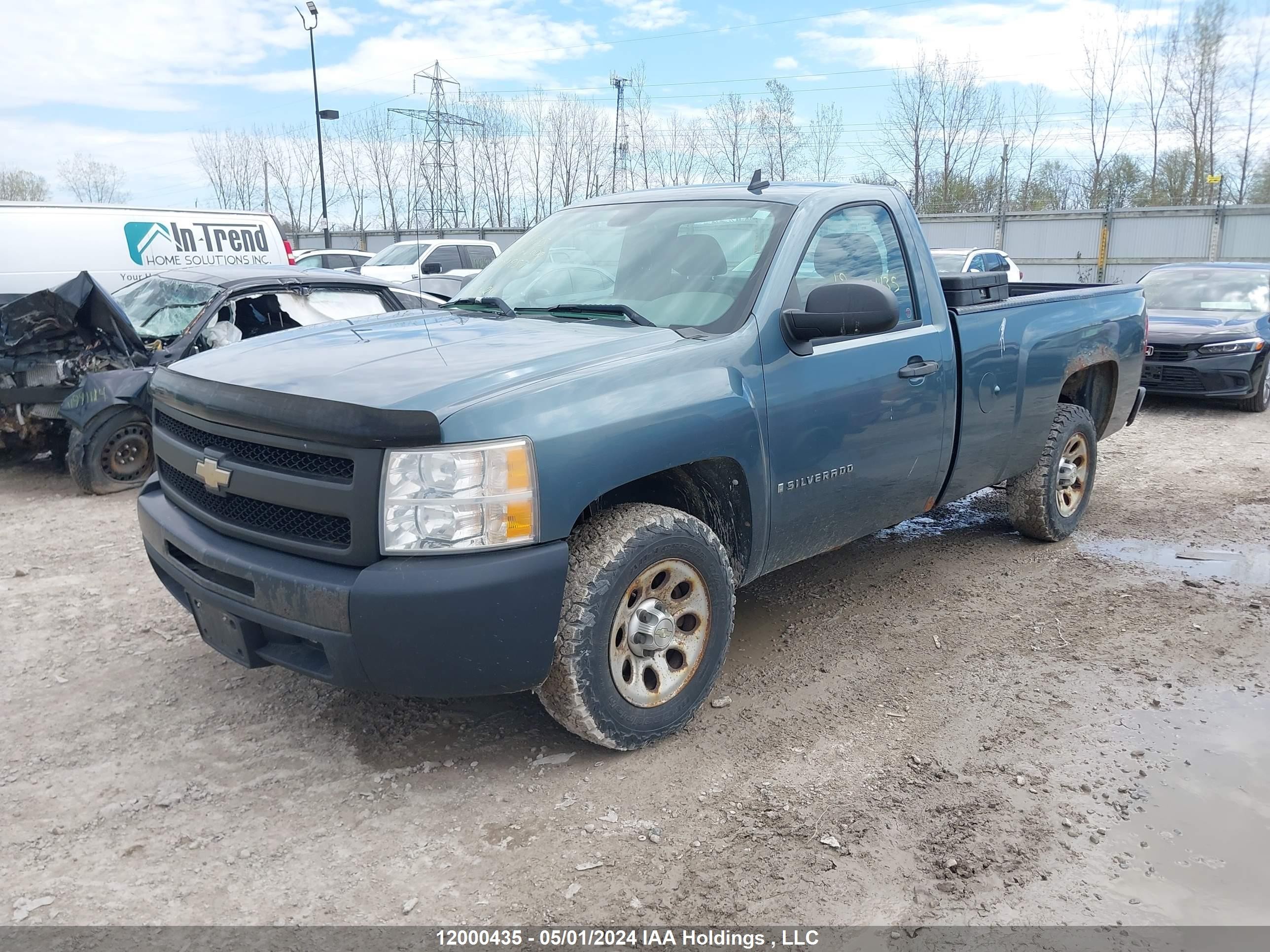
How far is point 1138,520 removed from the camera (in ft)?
21.3

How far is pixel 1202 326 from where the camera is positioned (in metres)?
10.7

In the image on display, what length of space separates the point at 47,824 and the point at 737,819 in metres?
2.13

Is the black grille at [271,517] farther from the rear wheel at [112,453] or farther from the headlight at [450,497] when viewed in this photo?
the rear wheel at [112,453]

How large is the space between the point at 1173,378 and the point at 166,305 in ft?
32.9

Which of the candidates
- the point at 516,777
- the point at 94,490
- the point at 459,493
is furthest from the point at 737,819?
the point at 94,490

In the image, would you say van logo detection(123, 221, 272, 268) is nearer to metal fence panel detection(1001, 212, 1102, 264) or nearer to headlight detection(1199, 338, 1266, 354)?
headlight detection(1199, 338, 1266, 354)

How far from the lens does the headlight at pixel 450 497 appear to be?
9.21ft

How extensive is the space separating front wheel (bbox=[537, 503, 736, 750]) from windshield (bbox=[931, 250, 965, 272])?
14.0 meters

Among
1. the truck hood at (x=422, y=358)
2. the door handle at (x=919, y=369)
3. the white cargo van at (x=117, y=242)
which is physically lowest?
the door handle at (x=919, y=369)

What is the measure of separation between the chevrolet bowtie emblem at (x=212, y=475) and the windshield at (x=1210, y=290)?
10967 mm

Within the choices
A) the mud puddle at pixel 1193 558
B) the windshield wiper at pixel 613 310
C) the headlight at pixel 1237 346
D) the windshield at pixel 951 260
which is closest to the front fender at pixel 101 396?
the windshield wiper at pixel 613 310

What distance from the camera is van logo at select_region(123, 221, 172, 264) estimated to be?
1124cm

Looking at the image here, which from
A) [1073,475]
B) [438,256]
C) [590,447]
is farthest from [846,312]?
[438,256]

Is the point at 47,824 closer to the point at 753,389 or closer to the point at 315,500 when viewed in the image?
the point at 315,500
